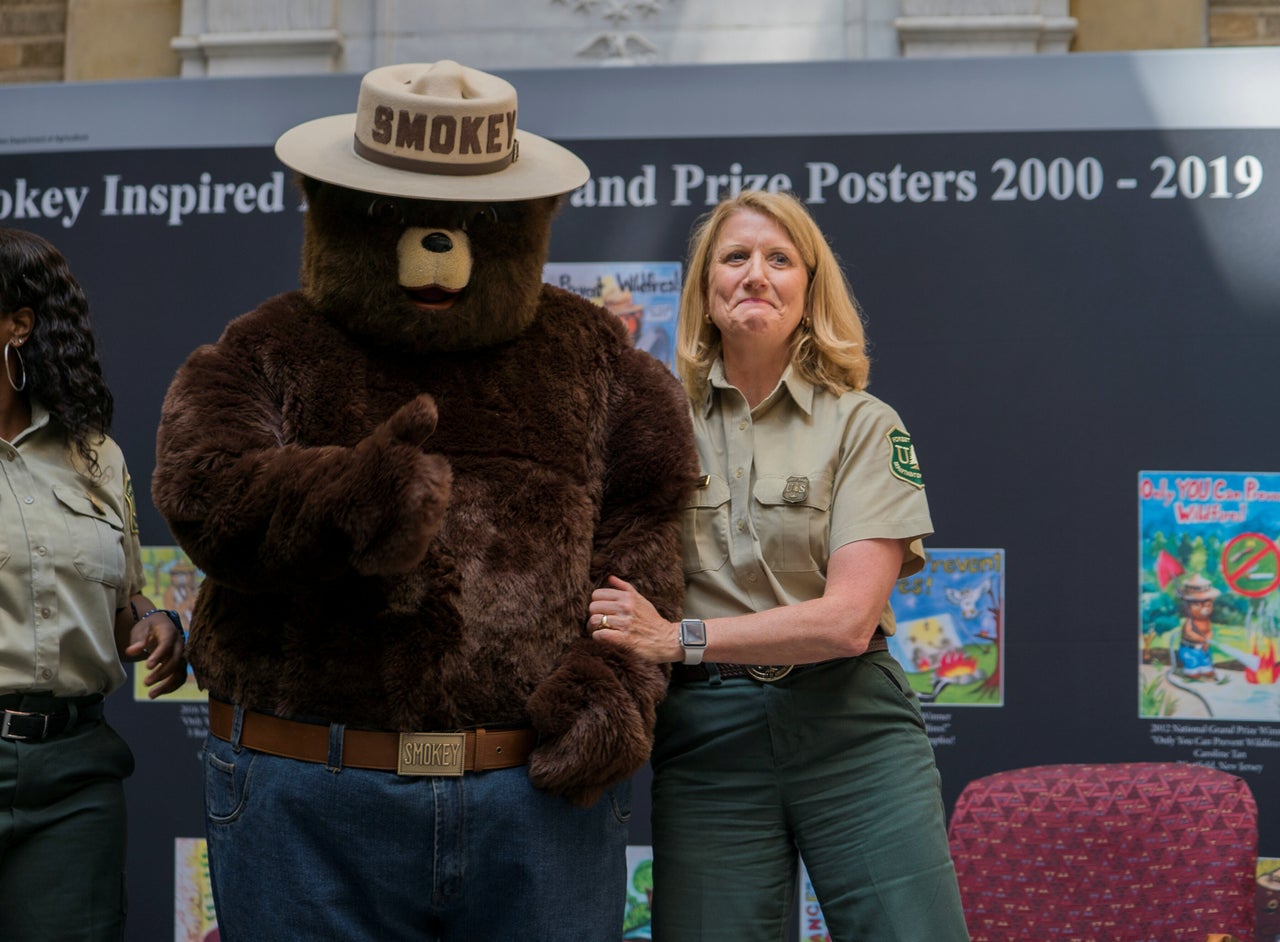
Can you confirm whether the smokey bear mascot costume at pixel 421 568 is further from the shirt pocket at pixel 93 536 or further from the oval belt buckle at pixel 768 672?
the shirt pocket at pixel 93 536

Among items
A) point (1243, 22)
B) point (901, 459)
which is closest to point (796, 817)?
point (901, 459)

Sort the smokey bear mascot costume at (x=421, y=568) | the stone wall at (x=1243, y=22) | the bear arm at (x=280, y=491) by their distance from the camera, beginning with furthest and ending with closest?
1. the stone wall at (x=1243, y=22)
2. the smokey bear mascot costume at (x=421, y=568)
3. the bear arm at (x=280, y=491)

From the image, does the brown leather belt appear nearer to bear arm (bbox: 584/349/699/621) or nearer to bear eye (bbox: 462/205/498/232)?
bear arm (bbox: 584/349/699/621)

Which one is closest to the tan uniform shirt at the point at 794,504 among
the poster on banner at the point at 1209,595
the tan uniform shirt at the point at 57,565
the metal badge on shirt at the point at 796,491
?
the metal badge on shirt at the point at 796,491

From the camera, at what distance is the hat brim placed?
5.81 feet

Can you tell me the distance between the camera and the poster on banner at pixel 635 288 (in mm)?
3008

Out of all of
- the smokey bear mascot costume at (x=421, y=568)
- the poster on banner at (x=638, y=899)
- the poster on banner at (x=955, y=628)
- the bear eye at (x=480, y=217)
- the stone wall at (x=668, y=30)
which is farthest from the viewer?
the stone wall at (x=668, y=30)

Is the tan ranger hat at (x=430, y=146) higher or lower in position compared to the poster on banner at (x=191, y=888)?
higher

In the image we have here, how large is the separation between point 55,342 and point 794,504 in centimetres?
121

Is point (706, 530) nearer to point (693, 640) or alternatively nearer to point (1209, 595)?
point (693, 640)

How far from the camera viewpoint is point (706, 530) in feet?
6.62

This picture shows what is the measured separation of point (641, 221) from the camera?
9.83 feet

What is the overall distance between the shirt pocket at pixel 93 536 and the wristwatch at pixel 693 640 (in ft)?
3.16

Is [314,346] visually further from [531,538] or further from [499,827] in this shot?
[499,827]
